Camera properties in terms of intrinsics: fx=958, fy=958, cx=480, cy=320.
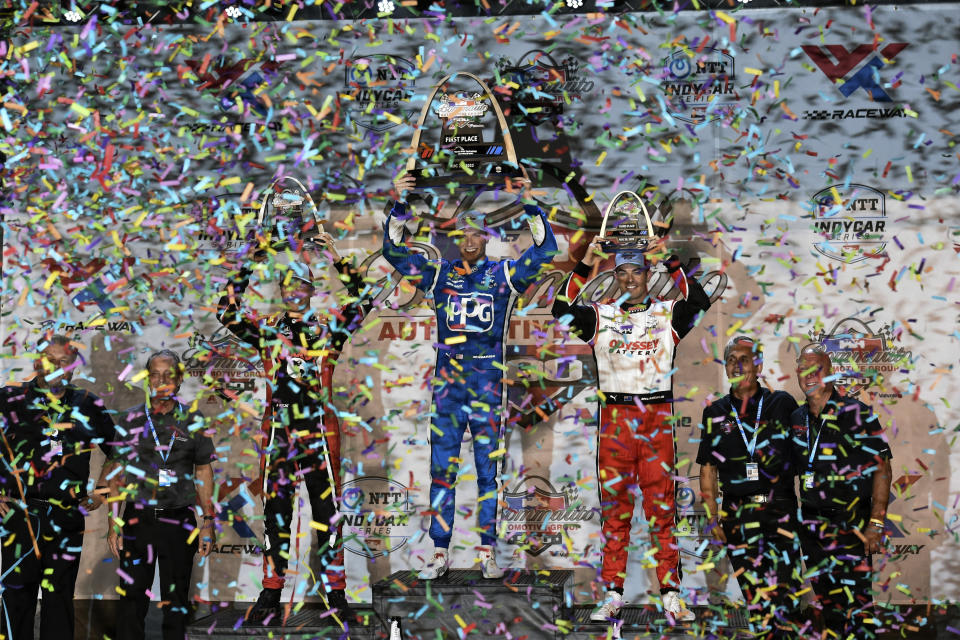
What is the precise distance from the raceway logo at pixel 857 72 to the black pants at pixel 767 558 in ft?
7.76

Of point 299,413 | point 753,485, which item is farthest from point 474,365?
point 753,485

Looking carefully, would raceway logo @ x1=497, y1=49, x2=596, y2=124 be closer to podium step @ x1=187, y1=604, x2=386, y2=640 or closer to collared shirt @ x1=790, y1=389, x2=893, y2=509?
collared shirt @ x1=790, y1=389, x2=893, y2=509

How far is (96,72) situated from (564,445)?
374cm

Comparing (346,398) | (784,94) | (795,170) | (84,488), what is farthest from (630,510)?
(84,488)

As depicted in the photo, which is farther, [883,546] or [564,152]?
[564,152]

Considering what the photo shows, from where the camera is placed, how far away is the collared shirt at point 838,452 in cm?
495

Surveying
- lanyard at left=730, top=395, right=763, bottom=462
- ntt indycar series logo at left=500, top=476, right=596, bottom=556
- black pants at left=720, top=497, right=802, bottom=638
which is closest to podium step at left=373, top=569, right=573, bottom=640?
ntt indycar series logo at left=500, top=476, right=596, bottom=556

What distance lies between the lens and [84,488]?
5.32 m

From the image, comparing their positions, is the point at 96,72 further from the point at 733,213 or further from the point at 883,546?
the point at 883,546

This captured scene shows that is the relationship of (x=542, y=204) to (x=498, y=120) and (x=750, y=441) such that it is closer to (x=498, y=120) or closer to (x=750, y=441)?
(x=498, y=120)

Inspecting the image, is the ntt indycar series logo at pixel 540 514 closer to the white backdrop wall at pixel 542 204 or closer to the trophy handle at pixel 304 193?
the white backdrop wall at pixel 542 204

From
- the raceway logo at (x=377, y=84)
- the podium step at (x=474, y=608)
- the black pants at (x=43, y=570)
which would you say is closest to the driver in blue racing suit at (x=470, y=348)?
the podium step at (x=474, y=608)

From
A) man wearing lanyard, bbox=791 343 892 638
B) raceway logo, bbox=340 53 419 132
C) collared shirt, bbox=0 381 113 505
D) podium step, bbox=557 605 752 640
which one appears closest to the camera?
podium step, bbox=557 605 752 640

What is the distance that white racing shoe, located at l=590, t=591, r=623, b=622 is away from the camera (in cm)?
486
